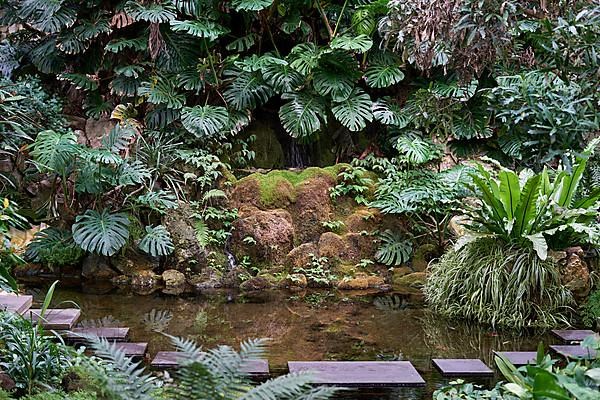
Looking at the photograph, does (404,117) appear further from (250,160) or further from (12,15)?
(12,15)

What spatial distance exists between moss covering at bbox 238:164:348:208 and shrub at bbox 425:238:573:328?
2.47 meters

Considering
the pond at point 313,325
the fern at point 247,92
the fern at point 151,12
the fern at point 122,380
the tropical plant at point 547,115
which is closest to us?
the fern at point 122,380

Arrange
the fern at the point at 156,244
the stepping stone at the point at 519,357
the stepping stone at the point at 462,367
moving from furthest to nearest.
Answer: the fern at the point at 156,244 < the stepping stone at the point at 519,357 < the stepping stone at the point at 462,367

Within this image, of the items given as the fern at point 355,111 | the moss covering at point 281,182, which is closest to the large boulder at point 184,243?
the moss covering at point 281,182

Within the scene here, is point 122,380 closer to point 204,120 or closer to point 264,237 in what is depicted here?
point 264,237

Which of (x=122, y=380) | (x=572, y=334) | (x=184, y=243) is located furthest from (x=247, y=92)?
(x=122, y=380)

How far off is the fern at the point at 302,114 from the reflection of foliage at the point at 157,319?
313cm

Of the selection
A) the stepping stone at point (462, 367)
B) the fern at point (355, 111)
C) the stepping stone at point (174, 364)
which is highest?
the fern at point (355, 111)

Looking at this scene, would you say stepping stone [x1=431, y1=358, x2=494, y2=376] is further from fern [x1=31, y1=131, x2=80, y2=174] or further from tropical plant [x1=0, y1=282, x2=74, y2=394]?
fern [x1=31, y1=131, x2=80, y2=174]

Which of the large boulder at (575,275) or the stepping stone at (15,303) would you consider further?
the large boulder at (575,275)

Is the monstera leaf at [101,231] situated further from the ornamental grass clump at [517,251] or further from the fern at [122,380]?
the fern at [122,380]

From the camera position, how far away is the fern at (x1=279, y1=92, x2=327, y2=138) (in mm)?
7621

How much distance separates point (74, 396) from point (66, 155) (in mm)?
3742

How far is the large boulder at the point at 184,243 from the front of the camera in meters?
6.59
